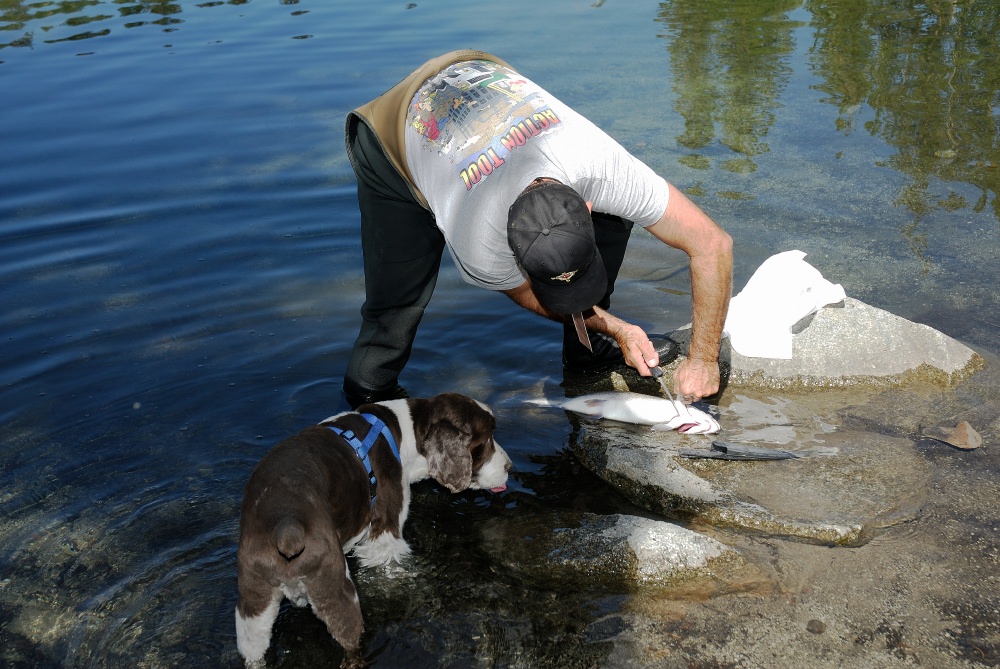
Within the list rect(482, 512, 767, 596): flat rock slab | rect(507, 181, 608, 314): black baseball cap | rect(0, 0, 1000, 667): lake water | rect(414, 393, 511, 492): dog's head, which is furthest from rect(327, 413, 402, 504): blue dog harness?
rect(507, 181, 608, 314): black baseball cap

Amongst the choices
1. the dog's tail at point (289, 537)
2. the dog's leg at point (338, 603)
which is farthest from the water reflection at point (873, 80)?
the dog's tail at point (289, 537)

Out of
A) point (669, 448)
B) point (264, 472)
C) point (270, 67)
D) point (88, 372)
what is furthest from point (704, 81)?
point (264, 472)

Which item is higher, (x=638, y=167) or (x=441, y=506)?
(x=638, y=167)

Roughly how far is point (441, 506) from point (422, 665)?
4.37 feet

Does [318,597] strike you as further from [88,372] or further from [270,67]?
[270,67]

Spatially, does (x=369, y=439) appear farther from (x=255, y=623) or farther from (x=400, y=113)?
(x=400, y=113)

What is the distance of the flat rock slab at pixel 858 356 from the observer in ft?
19.0

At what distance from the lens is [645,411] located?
5.61 metres

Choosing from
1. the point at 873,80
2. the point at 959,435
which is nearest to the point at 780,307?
the point at 959,435

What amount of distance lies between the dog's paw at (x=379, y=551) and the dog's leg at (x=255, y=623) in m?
0.67

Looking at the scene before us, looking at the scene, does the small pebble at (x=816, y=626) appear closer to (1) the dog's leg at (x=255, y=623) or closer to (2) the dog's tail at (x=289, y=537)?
(2) the dog's tail at (x=289, y=537)

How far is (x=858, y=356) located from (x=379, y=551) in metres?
3.57

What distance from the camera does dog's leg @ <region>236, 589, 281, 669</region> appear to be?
3881 mm

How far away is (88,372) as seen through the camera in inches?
261
